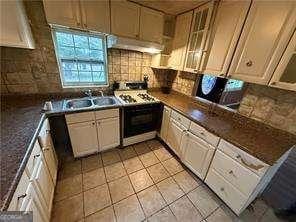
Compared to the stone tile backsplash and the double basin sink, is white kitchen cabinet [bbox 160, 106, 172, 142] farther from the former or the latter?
the stone tile backsplash

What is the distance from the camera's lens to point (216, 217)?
1509mm

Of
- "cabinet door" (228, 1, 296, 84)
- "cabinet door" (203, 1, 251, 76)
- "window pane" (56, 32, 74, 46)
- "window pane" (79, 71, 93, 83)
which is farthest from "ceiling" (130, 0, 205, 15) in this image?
"window pane" (79, 71, 93, 83)

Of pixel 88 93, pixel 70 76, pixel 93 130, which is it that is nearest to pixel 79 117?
pixel 93 130

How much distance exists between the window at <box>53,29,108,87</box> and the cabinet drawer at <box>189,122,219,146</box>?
1608 mm

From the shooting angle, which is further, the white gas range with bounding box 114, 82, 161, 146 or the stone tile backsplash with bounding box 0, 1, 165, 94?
the white gas range with bounding box 114, 82, 161, 146

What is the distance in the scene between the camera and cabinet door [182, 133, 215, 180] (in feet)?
5.49

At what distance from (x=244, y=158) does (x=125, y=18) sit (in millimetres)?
2141

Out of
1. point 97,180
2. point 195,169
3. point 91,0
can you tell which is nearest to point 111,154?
point 97,180

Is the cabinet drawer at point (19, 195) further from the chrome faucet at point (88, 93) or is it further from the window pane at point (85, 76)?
the window pane at point (85, 76)

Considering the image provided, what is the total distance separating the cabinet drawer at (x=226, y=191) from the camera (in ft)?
4.61

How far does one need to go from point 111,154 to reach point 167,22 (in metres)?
2.37

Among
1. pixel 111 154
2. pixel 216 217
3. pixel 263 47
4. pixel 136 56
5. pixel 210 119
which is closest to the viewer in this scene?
pixel 263 47

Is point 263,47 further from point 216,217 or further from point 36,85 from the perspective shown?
point 36,85

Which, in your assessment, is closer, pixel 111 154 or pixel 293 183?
pixel 293 183
